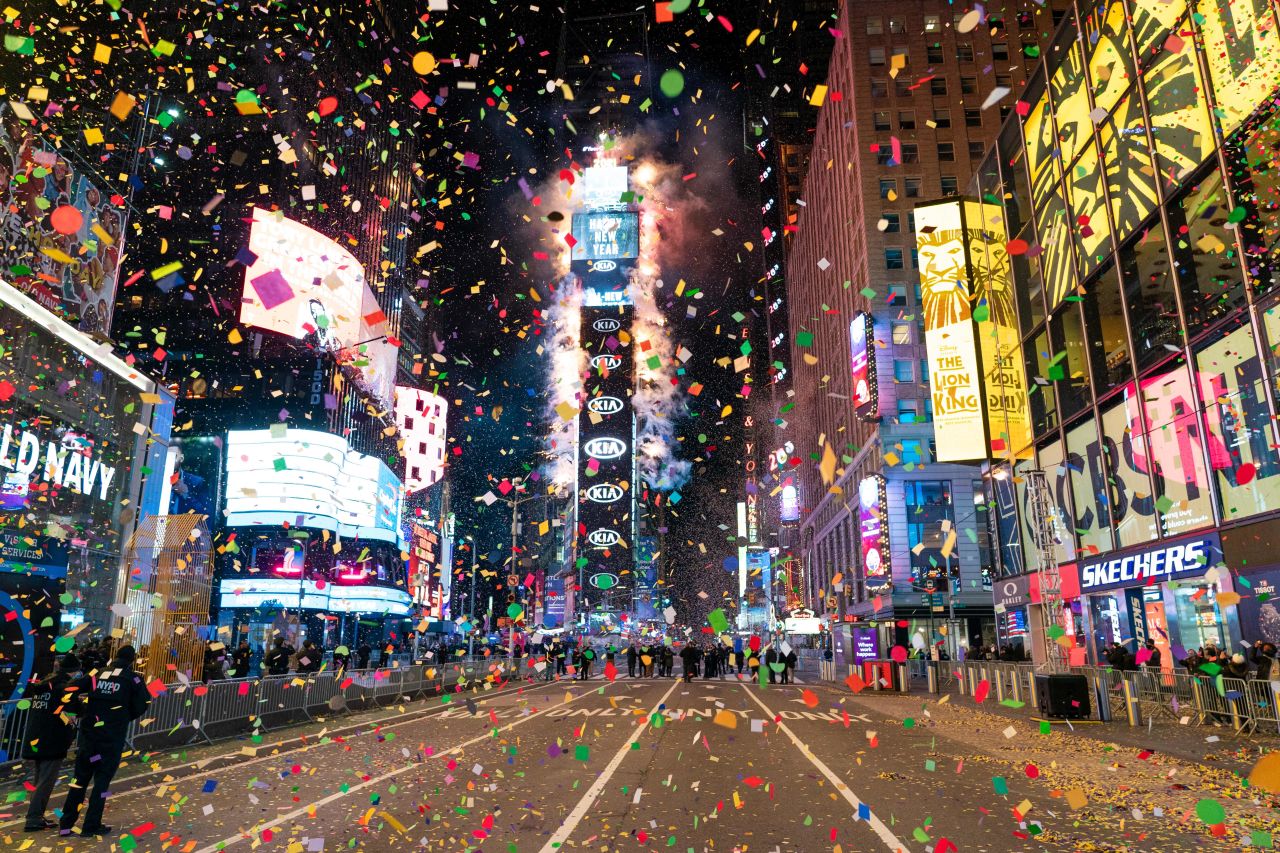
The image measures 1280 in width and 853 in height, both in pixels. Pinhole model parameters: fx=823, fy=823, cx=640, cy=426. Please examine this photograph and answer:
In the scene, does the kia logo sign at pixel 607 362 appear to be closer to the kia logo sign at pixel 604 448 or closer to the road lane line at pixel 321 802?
the kia logo sign at pixel 604 448

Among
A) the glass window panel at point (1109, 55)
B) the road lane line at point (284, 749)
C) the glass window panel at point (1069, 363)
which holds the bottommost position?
the road lane line at point (284, 749)

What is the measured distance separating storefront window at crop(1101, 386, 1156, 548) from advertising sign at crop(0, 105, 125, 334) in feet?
92.7

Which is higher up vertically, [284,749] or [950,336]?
[950,336]

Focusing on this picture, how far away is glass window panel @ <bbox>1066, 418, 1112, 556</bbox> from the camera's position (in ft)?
80.3

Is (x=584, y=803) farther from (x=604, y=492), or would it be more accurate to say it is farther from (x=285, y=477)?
(x=604, y=492)

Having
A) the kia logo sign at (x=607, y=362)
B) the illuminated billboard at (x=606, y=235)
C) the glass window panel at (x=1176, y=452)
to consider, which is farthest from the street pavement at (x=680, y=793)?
the illuminated billboard at (x=606, y=235)

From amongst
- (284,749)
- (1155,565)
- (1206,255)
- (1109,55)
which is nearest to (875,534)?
(1155,565)

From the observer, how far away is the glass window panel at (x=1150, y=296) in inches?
818

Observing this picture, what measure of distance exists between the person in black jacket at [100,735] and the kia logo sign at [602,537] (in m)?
88.8

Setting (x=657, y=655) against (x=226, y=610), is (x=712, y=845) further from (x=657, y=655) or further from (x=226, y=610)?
(x=226, y=610)

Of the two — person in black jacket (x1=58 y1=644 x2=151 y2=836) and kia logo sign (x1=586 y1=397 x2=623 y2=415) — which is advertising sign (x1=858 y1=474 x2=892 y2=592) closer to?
kia logo sign (x1=586 y1=397 x2=623 y2=415)

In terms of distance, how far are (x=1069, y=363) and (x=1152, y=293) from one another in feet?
17.1

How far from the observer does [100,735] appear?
766 centimetres

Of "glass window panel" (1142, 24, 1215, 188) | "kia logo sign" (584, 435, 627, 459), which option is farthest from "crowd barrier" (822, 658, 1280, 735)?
"kia logo sign" (584, 435, 627, 459)
